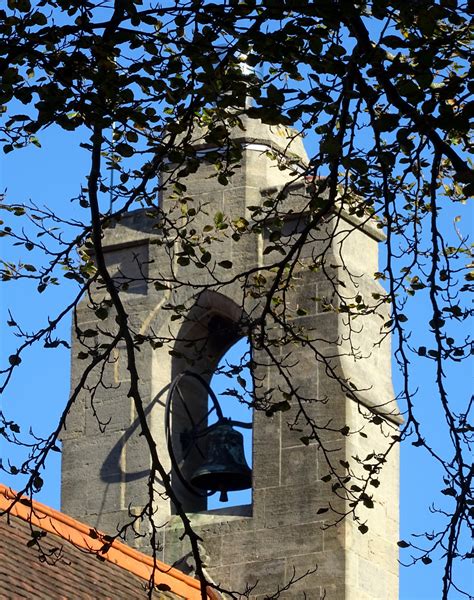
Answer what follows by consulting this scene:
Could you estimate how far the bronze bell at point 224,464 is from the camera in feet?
55.8

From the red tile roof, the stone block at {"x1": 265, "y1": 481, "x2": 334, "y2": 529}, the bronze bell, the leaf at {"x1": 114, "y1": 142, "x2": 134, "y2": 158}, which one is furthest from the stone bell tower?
the leaf at {"x1": 114, "y1": 142, "x2": 134, "y2": 158}

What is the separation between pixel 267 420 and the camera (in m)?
17.1

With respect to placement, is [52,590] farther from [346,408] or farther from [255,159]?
[255,159]

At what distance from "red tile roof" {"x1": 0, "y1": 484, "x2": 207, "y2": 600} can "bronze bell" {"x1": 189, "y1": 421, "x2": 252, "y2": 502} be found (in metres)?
1.19

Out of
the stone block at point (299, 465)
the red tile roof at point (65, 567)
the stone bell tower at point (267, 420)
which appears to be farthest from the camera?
the stone block at point (299, 465)

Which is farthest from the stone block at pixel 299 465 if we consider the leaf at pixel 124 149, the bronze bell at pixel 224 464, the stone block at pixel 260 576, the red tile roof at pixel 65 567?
the leaf at pixel 124 149

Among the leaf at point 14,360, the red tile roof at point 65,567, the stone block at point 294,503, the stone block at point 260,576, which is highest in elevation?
the stone block at point 294,503

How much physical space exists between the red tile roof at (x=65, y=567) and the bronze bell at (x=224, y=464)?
3.90 ft

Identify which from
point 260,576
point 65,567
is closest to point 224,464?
point 260,576

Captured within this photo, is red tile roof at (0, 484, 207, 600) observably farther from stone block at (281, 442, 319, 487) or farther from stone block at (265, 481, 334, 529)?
stone block at (281, 442, 319, 487)

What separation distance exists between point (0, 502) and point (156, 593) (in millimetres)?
1413

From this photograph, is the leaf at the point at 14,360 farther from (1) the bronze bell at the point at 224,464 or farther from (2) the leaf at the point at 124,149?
(1) the bronze bell at the point at 224,464

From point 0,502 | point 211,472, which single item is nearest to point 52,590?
point 0,502

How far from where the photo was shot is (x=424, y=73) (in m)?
8.68
